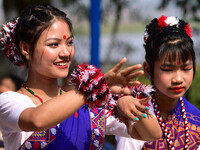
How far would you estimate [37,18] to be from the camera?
1905mm

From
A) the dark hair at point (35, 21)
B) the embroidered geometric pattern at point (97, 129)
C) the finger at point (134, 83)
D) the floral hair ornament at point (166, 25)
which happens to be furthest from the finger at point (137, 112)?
the floral hair ornament at point (166, 25)

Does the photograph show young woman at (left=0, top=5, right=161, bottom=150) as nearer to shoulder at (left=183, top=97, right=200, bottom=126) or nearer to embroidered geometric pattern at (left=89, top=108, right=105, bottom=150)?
embroidered geometric pattern at (left=89, top=108, right=105, bottom=150)

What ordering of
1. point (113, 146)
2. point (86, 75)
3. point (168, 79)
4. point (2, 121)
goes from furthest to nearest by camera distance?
point (113, 146)
point (168, 79)
point (2, 121)
point (86, 75)

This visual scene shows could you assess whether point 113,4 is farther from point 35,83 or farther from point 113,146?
point 35,83

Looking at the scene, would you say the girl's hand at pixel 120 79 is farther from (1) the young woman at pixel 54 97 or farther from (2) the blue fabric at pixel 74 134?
(2) the blue fabric at pixel 74 134

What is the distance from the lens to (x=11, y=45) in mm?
2062

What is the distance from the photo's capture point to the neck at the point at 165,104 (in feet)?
7.35

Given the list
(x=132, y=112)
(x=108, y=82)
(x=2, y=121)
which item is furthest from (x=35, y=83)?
(x=132, y=112)

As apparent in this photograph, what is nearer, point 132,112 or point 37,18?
point 132,112

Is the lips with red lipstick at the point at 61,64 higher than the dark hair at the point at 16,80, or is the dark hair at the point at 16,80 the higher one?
the lips with red lipstick at the point at 61,64

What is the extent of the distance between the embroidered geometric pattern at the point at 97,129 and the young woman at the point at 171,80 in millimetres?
270

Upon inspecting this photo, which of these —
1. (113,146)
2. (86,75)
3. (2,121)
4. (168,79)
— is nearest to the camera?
(86,75)

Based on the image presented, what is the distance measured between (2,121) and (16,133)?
0.12 m

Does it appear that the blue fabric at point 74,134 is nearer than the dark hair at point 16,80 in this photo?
Yes
